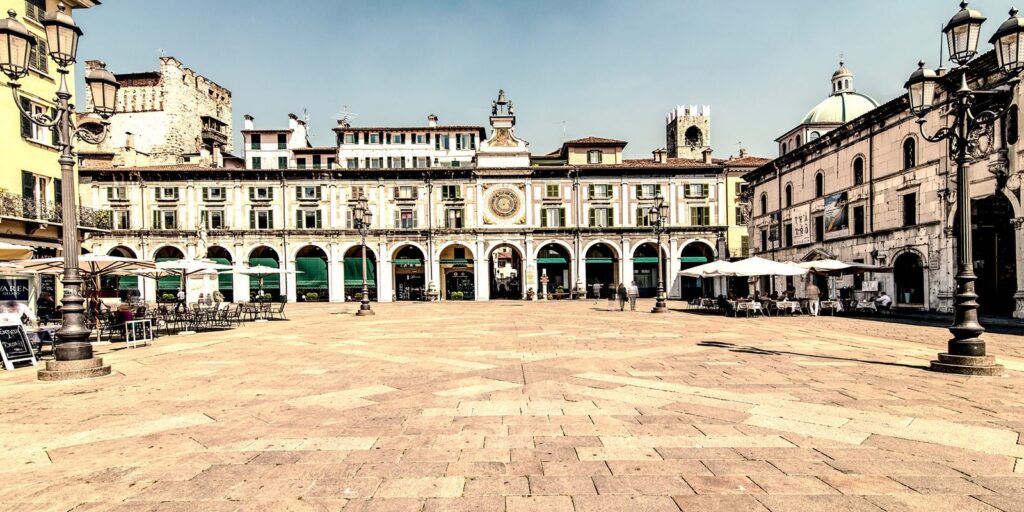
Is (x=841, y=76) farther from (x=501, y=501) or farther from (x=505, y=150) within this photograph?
(x=501, y=501)

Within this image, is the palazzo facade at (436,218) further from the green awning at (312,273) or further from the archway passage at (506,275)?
the archway passage at (506,275)

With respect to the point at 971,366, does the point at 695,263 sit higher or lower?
higher

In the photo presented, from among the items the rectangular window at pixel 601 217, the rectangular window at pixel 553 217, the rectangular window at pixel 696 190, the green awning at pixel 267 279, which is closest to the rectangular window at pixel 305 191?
the green awning at pixel 267 279

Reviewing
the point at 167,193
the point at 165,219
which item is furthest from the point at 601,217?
the point at 165,219

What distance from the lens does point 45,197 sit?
70.6ft

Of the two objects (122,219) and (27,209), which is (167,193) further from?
(27,209)

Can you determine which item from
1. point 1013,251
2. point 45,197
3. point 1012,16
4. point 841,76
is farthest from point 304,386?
point 841,76

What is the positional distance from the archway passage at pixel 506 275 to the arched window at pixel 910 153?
28.0 meters

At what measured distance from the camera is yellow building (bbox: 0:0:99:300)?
765 inches

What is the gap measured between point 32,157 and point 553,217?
111ft

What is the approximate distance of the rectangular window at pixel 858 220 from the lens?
2928 cm

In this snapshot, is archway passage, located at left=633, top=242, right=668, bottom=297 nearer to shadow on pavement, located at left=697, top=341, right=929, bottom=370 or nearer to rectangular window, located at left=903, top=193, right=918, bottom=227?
rectangular window, located at left=903, top=193, right=918, bottom=227

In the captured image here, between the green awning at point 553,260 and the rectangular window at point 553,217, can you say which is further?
the green awning at point 553,260

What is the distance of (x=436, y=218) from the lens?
46.4 meters
